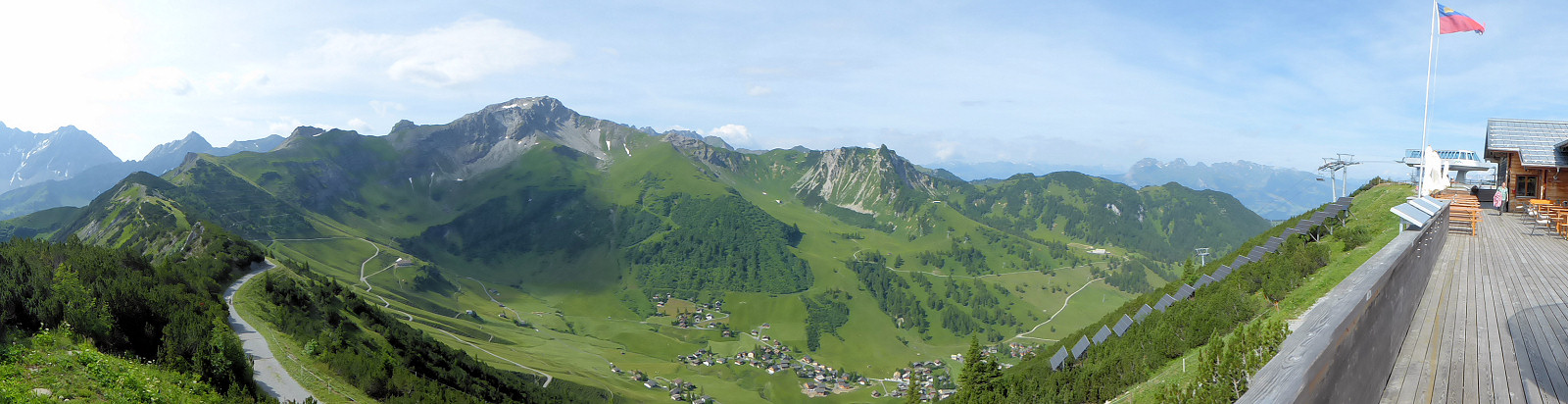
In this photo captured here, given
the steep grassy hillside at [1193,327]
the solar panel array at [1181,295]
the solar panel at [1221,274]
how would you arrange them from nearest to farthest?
1. the steep grassy hillside at [1193,327]
2. the solar panel array at [1181,295]
3. the solar panel at [1221,274]

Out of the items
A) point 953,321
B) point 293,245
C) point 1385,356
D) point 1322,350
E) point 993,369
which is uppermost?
point 1322,350

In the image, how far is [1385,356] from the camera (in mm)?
7320

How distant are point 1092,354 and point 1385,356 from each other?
19.6 m

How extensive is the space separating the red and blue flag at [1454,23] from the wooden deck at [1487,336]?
12.8m

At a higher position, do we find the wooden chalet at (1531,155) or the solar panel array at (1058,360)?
the wooden chalet at (1531,155)

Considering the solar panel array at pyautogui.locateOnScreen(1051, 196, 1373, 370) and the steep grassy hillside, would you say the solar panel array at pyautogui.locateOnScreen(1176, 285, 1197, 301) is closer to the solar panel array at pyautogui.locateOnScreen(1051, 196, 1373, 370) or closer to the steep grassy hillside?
the solar panel array at pyautogui.locateOnScreen(1051, 196, 1373, 370)

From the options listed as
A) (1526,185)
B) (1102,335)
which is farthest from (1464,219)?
(1526,185)

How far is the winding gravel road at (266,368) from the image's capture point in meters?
29.1

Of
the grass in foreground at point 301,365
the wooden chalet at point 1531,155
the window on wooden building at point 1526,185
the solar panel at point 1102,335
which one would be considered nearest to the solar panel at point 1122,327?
the solar panel at point 1102,335

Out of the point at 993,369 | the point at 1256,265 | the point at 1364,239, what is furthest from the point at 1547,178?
the point at 993,369

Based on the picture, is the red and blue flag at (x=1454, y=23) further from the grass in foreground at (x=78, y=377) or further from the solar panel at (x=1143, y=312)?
the grass in foreground at (x=78, y=377)

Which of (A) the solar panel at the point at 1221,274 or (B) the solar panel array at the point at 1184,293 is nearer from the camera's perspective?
(B) the solar panel array at the point at 1184,293

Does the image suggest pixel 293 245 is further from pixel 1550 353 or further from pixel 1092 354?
pixel 1550 353

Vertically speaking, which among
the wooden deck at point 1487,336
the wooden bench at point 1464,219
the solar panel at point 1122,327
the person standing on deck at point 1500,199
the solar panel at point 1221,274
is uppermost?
the person standing on deck at point 1500,199
